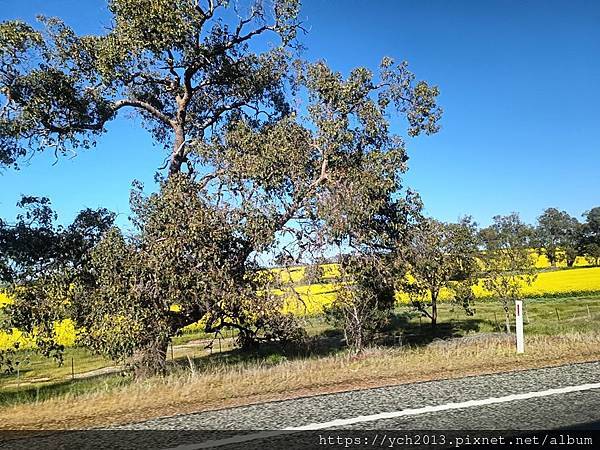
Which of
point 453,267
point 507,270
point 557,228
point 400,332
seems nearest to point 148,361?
point 400,332

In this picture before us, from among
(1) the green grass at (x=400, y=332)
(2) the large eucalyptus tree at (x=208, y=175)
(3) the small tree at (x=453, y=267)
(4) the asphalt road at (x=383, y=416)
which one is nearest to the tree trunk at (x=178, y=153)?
(2) the large eucalyptus tree at (x=208, y=175)

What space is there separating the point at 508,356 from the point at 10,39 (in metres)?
13.3

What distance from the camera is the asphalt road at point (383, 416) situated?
497 cm

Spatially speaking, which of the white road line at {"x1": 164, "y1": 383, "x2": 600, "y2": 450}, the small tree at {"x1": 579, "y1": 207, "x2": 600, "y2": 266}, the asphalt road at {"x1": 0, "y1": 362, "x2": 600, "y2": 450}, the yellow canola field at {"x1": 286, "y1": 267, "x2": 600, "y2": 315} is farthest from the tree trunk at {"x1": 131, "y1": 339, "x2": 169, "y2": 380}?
the small tree at {"x1": 579, "y1": 207, "x2": 600, "y2": 266}

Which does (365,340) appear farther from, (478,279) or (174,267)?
(478,279)

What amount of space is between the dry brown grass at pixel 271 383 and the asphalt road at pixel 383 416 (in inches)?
26.3

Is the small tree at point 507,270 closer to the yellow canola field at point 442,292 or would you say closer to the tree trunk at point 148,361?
the yellow canola field at point 442,292

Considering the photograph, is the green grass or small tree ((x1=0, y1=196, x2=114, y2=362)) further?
the green grass

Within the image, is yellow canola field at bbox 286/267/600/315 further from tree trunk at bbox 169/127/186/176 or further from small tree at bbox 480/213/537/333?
tree trunk at bbox 169/127/186/176

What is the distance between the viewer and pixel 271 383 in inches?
326

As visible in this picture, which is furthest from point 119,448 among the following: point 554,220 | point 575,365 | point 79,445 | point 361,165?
point 554,220

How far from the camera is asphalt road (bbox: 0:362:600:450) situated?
4.97 m

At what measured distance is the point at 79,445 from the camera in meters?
5.08

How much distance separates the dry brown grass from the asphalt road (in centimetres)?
67
